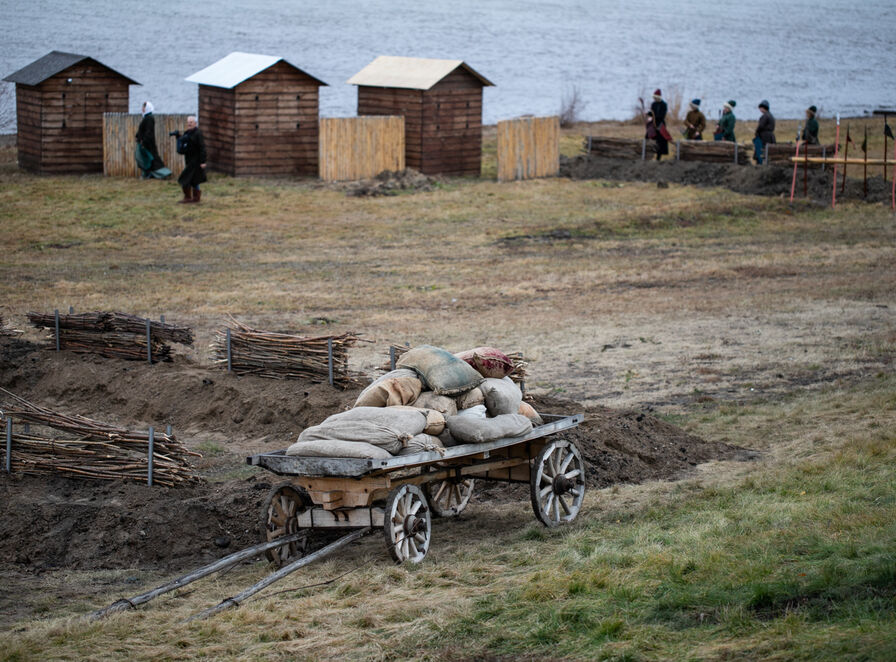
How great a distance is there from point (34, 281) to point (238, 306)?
13.8ft

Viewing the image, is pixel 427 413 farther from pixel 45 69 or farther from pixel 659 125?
pixel 659 125

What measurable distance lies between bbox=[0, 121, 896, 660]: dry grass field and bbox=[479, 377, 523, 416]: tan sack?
96 centimetres

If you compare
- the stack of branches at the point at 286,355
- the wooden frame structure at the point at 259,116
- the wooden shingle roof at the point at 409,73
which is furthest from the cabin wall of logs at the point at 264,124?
the stack of branches at the point at 286,355

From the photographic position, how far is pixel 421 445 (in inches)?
327

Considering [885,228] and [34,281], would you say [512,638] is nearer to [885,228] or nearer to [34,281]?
[34,281]

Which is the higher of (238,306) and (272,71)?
(272,71)

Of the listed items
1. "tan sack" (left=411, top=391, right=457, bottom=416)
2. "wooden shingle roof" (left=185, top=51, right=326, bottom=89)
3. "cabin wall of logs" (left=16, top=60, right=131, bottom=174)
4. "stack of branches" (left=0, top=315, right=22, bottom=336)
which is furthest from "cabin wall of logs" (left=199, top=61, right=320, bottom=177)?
"tan sack" (left=411, top=391, right=457, bottom=416)

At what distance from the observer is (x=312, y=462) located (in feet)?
26.1

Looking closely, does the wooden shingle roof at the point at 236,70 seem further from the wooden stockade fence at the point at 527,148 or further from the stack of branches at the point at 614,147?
the stack of branches at the point at 614,147

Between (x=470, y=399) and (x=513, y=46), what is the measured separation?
104 meters

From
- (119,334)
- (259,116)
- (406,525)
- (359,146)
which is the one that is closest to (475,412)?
(406,525)

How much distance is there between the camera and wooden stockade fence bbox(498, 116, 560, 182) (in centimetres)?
3206

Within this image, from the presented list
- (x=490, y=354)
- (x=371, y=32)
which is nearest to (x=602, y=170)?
(x=490, y=354)

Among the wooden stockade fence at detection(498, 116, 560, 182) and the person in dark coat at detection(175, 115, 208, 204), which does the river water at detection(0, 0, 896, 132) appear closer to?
the person in dark coat at detection(175, 115, 208, 204)
